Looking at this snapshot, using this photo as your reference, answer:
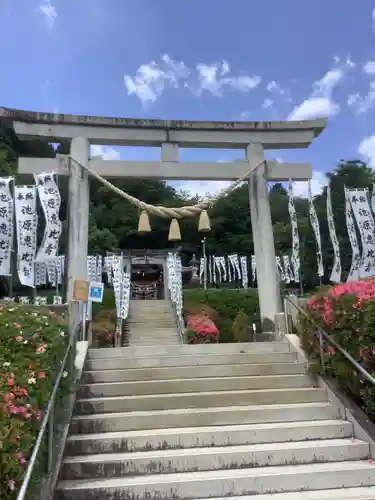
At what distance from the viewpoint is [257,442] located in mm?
4176

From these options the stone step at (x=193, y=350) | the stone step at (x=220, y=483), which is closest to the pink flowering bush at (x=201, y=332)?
the stone step at (x=193, y=350)

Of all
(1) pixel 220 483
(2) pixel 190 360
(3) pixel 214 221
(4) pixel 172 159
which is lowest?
(1) pixel 220 483

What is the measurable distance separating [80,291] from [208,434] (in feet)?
13.0

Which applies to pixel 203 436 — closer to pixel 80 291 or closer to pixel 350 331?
pixel 350 331

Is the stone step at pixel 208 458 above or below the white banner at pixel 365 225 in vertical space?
below

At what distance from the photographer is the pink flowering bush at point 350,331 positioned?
4105 millimetres

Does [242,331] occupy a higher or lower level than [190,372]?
higher

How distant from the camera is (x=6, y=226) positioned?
7730 millimetres

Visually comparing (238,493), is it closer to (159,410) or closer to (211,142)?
(159,410)

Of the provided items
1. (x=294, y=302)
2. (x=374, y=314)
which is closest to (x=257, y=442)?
(x=374, y=314)

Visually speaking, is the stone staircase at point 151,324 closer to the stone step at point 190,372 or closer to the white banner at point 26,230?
the white banner at point 26,230

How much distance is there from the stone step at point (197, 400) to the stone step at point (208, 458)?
28.3 inches

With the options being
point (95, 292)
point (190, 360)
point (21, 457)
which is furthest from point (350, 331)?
point (95, 292)

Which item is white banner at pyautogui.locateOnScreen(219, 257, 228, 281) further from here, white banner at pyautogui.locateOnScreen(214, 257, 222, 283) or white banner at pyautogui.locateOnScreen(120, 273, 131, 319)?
white banner at pyautogui.locateOnScreen(120, 273, 131, 319)
